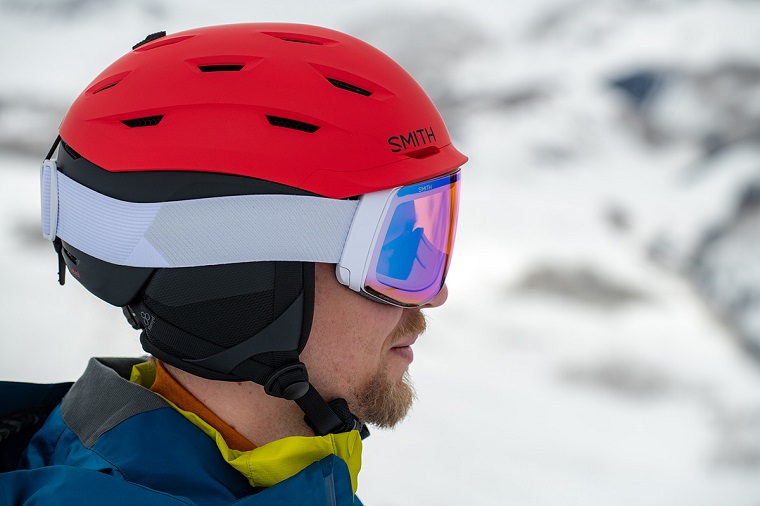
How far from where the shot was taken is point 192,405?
1609 mm

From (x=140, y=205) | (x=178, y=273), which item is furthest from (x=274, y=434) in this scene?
(x=140, y=205)

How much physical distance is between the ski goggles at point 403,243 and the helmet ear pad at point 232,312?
0.41ft

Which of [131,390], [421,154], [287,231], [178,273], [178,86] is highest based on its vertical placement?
[421,154]

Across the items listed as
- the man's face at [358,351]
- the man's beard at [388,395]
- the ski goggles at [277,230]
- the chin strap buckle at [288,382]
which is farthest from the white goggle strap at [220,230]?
the man's beard at [388,395]

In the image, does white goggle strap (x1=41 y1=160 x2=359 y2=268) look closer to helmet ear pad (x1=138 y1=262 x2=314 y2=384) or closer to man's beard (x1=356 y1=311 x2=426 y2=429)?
helmet ear pad (x1=138 y1=262 x2=314 y2=384)

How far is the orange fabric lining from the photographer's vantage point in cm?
158

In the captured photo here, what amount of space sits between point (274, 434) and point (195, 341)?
292 mm

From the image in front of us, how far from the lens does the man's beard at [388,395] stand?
5.60 ft

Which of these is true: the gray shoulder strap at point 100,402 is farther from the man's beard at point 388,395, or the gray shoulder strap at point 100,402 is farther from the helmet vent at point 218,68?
the helmet vent at point 218,68

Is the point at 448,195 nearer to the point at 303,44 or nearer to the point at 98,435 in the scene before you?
the point at 303,44

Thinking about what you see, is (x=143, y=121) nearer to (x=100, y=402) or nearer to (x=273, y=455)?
(x=100, y=402)

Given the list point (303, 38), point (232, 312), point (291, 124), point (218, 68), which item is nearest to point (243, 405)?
point (232, 312)

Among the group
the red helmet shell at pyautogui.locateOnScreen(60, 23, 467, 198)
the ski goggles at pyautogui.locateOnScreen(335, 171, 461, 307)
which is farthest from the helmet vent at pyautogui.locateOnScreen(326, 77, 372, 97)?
the ski goggles at pyautogui.locateOnScreen(335, 171, 461, 307)

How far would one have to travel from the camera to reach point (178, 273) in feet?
4.87
